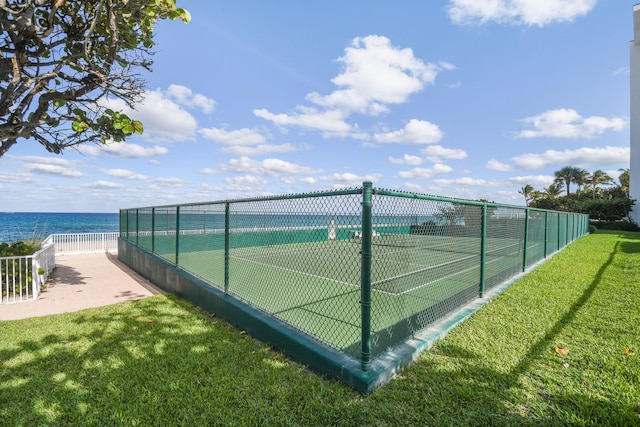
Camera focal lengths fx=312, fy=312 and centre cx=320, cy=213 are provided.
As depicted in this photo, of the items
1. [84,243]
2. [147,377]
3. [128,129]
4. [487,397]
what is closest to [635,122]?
[487,397]

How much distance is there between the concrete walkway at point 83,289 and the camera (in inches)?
249

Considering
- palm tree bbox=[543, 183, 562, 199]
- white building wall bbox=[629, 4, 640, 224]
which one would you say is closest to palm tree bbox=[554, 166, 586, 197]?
palm tree bbox=[543, 183, 562, 199]

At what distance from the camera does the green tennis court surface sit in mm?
3391

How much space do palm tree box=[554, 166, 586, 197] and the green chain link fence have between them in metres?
66.2

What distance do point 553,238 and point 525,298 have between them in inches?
277

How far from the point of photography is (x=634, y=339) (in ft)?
12.0

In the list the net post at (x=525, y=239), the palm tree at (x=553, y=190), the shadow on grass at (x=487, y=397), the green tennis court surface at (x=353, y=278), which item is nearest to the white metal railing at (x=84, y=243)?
the green tennis court surface at (x=353, y=278)

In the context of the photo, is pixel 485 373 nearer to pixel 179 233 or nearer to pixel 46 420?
pixel 46 420

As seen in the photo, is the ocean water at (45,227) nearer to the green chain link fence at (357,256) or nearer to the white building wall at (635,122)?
the green chain link fence at (357,256)

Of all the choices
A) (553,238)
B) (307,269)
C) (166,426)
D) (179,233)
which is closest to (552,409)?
(307,269)

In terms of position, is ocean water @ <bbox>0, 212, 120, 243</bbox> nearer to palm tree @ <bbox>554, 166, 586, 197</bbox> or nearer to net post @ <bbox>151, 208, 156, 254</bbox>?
net post @ <bbox>151, 208, 156, 254</bbox>

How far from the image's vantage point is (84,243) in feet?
50.2

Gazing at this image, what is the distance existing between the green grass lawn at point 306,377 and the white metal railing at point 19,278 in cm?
268

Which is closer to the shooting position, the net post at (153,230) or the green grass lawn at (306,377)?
the green grass lawn at (306,377)
